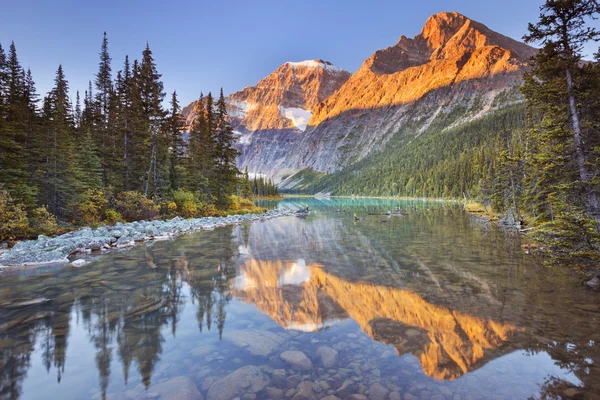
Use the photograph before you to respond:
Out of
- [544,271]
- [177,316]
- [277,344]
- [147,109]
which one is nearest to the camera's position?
[277,344]

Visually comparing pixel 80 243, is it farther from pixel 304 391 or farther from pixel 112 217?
pixel 304 391

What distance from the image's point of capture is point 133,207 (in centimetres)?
2817

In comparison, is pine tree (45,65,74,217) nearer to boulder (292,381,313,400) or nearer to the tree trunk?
boulder (292,381,313,400)

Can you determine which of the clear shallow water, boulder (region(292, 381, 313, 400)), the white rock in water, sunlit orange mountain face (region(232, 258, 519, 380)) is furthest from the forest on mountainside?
boulder (region(292, 381, 313, 400))

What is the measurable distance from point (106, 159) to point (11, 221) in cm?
1462

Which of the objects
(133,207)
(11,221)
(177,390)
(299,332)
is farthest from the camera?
(133,207)

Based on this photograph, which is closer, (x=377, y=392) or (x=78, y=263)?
(x=377, y=392)

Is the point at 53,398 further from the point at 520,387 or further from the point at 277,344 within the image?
the point at 520,387

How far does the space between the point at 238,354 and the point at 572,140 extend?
44.1ft

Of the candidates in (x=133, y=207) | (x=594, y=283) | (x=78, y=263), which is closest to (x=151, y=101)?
(x=133, y=207)

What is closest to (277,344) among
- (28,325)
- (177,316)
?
(177,316)

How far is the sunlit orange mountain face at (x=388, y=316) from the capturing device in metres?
6.29

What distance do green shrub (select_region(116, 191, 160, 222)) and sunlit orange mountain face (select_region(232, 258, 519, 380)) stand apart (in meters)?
20.0

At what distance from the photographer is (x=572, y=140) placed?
36.6ft
